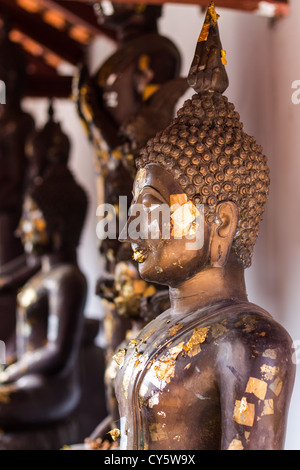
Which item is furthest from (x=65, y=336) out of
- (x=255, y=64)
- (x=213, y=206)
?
(x=213, y=206)

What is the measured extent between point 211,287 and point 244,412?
0.30 m

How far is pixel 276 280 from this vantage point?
2.09 metres

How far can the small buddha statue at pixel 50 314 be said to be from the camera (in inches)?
116

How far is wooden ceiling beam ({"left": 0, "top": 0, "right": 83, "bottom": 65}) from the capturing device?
4.49 meters

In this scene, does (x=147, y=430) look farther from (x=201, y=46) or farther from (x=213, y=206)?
(x=201, y=46)

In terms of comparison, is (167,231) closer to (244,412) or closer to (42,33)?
(244,412)

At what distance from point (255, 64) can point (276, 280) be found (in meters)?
0.64

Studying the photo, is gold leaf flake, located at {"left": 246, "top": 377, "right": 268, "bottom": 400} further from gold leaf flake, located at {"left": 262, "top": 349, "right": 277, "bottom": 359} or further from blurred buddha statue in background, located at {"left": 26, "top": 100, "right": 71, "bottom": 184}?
blurred buddha statue in background, located at {"left": 26, "top": 100, "right": 71, "bottom": 184}

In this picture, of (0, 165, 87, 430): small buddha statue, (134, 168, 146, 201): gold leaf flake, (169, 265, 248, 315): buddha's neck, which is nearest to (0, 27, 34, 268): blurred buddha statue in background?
(0, 165, 87, 430): small buddha statue

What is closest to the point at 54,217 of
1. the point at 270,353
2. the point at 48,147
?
the point at 48,147

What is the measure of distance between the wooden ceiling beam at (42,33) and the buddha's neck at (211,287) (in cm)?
325

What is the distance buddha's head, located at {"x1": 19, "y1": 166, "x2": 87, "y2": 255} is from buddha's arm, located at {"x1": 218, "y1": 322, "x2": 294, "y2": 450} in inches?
73.8

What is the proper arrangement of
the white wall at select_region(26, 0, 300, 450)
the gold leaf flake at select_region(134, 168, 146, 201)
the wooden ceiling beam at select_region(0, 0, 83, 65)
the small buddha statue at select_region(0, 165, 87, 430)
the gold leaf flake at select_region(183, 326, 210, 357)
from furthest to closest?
1. the wooden ceiling beam at select_region(0, 0, 83, 65)
2. the small buddha statue at select_region(0, 165, 87, 430)
3. the white wall at select_region(26, 0, 300, 450)
4. the gold leaf flake at select_region(134, 168, 146, 201)
5. the gold leaf flake at select_region(183, 326, 210, 357)

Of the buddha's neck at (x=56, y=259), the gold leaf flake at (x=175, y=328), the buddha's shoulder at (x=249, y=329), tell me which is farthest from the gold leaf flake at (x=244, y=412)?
the buddha's neck at (x=56, y=259)
